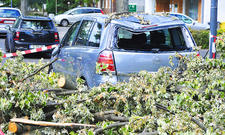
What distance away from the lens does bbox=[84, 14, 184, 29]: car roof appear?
21.6 feet

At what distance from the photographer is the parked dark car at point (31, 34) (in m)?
15.5

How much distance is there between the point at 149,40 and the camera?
6.79 metres

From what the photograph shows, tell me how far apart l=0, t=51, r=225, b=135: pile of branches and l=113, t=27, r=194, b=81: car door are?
1.62 meters

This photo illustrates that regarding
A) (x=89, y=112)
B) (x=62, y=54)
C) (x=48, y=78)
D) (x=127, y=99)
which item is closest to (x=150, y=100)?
(x=127, y=99)

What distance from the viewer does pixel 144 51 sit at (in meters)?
6.60

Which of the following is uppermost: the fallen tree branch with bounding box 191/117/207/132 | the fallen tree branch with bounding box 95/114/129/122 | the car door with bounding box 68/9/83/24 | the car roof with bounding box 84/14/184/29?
the car door with bounding box 68/9/83/24

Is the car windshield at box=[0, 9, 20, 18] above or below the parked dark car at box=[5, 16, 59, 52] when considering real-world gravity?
above

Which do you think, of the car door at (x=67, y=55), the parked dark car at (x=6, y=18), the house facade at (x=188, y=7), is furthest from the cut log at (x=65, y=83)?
the house facade at (x=188, y=7)

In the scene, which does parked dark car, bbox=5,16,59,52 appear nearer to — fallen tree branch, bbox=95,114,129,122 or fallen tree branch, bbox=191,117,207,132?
fallen tree branch, bbox=95,114,129,122

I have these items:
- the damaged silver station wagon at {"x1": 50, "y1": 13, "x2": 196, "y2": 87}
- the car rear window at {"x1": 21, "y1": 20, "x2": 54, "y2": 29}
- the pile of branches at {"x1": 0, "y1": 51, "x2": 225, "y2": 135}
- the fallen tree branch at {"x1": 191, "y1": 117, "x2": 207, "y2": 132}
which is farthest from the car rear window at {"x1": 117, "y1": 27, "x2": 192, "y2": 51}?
the car rear window at {"x1": 21, "y1": 20, "x2": 54, "y2": 29}

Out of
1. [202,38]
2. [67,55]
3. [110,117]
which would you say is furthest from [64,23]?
[110,117]

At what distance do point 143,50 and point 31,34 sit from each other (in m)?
9.62

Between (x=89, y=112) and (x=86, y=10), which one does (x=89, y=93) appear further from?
(x=86, y=10)

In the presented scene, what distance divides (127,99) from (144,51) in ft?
7.83
